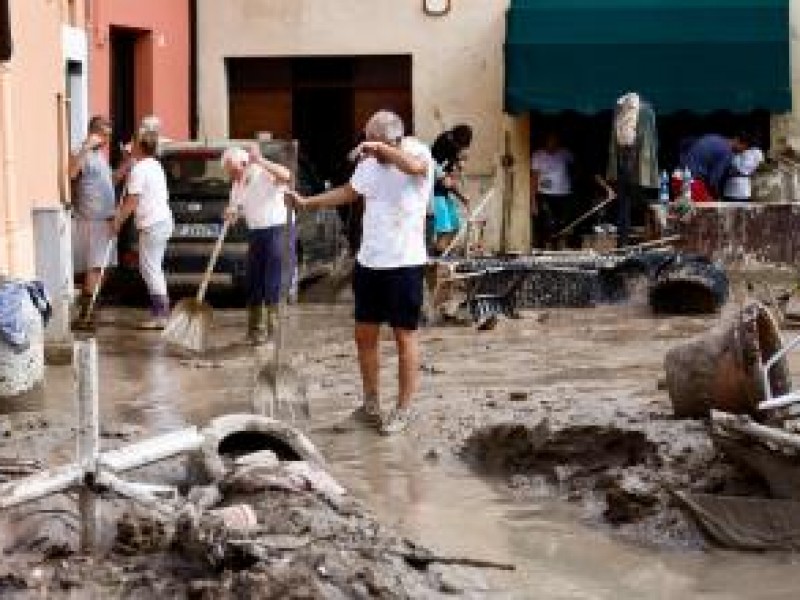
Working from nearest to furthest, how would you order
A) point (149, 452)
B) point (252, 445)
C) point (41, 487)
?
point (41, 487)
point (149, 452)
point (252, 445)

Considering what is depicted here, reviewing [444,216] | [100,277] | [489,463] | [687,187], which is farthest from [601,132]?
[489,463]

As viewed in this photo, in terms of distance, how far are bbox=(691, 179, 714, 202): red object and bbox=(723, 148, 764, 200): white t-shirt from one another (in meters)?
0.27

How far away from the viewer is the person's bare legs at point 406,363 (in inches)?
449

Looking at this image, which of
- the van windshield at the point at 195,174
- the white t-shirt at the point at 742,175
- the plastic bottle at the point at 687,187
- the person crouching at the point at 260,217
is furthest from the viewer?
the white t-shirt at the point at 742,175

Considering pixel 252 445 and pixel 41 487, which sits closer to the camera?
pixel 41 487

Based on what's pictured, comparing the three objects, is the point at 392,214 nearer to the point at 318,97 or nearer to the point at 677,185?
the point at 677,185

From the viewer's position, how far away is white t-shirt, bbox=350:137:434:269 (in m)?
11.3

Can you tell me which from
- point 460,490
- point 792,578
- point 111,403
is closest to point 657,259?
point 111,403

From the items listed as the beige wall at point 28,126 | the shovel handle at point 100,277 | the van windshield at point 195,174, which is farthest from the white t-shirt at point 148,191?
the van windshield at point 195,174

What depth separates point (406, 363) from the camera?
37.7ft

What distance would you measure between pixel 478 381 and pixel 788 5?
1299 centimetres

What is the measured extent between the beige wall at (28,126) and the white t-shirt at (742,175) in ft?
30.1

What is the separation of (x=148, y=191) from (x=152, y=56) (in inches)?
271

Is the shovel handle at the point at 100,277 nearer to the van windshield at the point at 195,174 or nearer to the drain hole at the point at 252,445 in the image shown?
the van windshield at the point at 195,174
